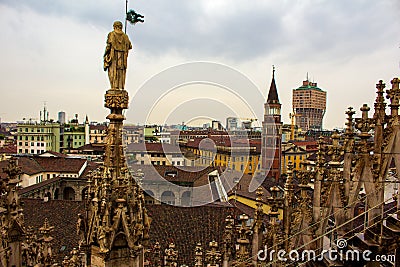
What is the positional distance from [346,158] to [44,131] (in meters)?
84.2

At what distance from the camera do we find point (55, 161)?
179 ft

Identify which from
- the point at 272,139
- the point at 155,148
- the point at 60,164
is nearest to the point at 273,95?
the point at 272,139

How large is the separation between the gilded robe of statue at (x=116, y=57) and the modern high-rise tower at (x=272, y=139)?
189 ft

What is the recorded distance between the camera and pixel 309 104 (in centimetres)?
13388

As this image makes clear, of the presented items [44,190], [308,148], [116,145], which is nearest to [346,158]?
[116,145]

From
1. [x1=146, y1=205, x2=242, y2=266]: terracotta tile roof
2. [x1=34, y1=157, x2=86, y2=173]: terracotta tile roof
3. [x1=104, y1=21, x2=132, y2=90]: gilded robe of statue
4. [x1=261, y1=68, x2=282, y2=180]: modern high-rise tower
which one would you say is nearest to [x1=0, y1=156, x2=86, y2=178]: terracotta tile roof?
[x1=34, y1=157, x2=86, y2=173]: terracotta tile roof

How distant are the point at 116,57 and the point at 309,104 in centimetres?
13481

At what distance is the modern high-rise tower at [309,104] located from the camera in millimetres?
133500

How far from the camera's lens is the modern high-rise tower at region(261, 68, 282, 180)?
64.5m

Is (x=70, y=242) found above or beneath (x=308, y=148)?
beneath

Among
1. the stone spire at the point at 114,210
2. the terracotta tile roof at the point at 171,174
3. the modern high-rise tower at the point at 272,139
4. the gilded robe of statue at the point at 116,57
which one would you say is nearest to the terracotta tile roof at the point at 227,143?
the modern high-rise tower at the point at 272,139

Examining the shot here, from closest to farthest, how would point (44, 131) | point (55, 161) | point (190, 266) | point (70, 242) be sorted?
1. point (190, 266)
2. point (70, 242)
3. point (55, 161)
4. point (44, 131)

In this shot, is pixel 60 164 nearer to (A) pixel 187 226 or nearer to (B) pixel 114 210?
(A) pixel 187 226

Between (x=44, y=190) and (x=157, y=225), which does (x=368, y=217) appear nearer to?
(x=157, y=225)
